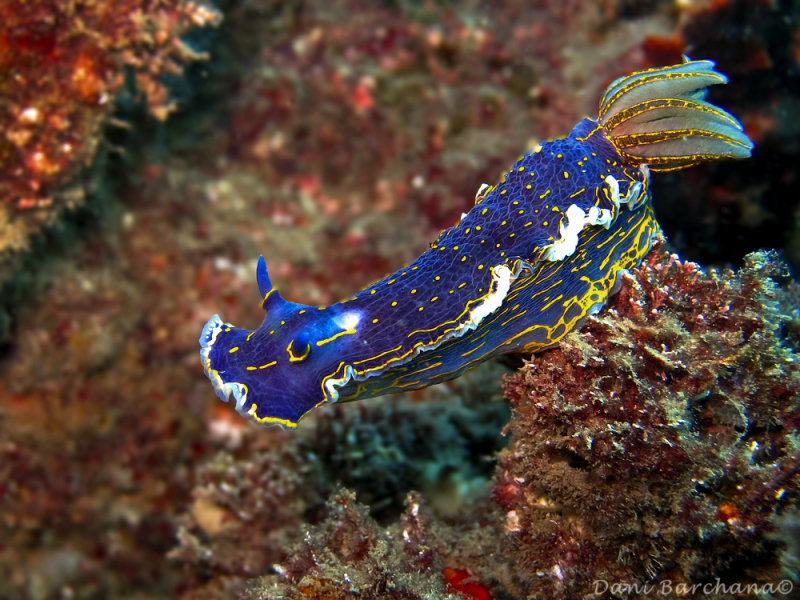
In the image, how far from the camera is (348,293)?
648 centimetres

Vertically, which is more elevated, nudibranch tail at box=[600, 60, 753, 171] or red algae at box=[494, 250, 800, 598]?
nudibranch tail at box=[600, 60, 753, 171]

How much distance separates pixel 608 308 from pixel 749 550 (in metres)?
1.44

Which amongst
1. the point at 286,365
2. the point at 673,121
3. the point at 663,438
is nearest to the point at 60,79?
the point at 286,365

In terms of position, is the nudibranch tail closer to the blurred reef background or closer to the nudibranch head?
the blurred reef background

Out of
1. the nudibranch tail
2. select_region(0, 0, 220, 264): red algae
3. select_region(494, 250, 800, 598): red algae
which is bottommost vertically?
select_region(494, 250, 800, 598): red algae

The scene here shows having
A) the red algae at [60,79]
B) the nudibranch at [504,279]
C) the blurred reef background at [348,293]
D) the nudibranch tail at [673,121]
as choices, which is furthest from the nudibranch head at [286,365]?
the red algae at [60,79]

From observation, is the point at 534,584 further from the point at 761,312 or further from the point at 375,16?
the point at 375,16

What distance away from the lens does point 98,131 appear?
468 cm

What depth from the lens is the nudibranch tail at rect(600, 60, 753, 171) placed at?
3.21 m

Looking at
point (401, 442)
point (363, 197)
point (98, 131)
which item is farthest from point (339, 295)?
point (98, 131)

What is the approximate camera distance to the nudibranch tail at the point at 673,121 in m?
3.21

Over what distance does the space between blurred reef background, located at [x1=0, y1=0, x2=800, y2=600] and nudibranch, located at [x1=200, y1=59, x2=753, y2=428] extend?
0.98ft

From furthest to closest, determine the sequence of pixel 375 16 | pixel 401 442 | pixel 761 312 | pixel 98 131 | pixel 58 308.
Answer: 1. pixel 375 16
2. pixel 58 308
3. pixel 401 442
4. pixel 98 131
5. pixel 761 312

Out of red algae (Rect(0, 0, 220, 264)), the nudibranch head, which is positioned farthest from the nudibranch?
red algae (Rect(0, 0, 220, 264))
